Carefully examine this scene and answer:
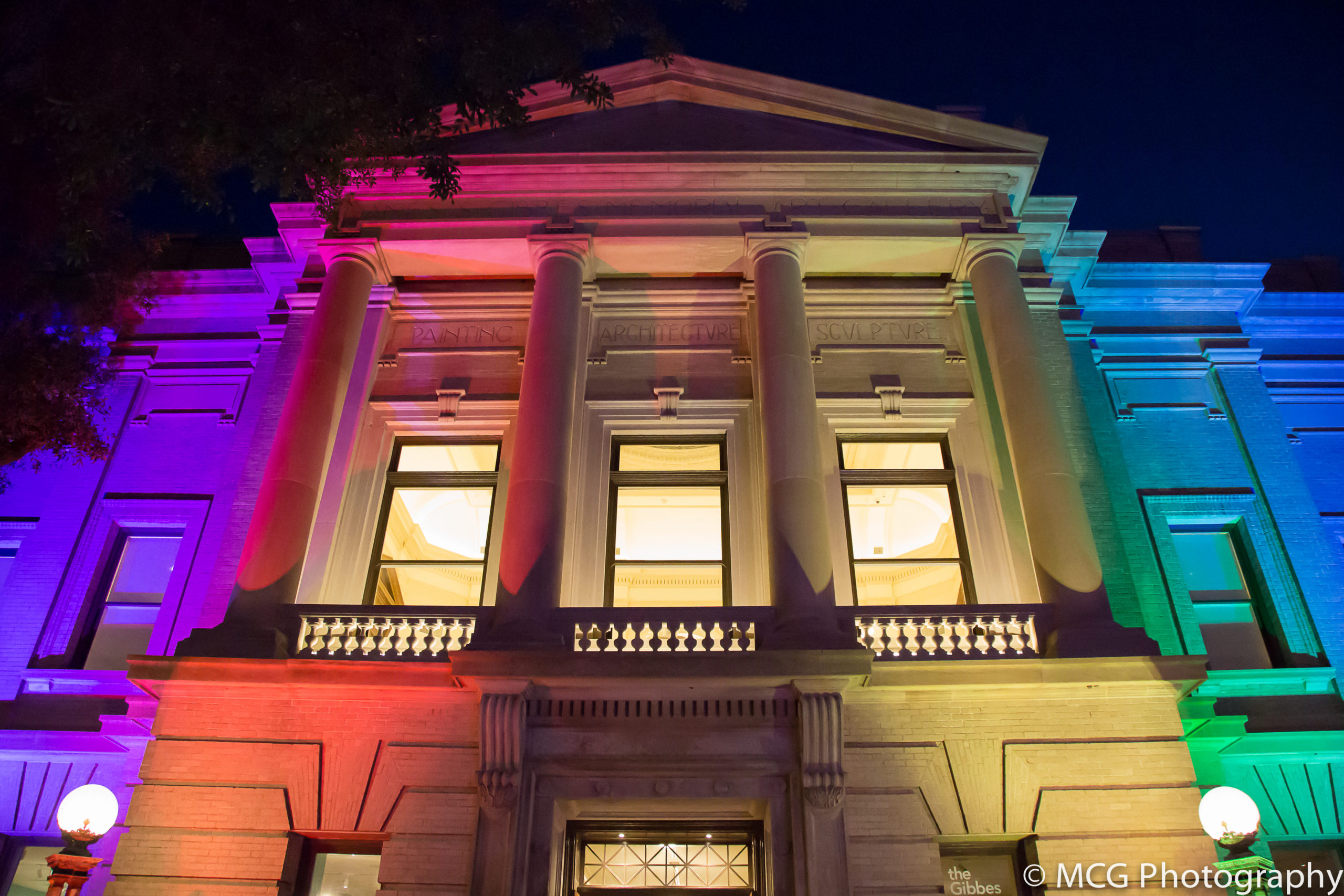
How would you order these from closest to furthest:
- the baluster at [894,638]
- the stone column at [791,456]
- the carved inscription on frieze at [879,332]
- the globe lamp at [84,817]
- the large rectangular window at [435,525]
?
the globe lamp at [84,817], the baluster at [894,638], the stone column at [791,456], the large rectangular window at [435,525], the carved inscription on frieze at [879,332]

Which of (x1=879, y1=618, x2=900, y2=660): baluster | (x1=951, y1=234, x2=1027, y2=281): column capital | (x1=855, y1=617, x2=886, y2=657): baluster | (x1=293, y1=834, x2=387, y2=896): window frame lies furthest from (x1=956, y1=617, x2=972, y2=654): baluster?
(x1=293, y1=834, x2=387, y2=896): window frame

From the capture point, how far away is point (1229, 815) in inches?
300

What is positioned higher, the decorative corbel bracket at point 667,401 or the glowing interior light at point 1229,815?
the decorative corbel bracket at point 667,401

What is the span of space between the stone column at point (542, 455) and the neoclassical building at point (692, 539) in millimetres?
56

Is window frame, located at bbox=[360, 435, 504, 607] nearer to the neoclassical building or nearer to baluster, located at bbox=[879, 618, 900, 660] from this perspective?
the neoclassical building

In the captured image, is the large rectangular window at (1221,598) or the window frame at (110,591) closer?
the large rectangular window at (1221,598)

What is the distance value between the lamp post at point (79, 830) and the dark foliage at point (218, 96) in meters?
5.29

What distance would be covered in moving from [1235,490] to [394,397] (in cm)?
1148

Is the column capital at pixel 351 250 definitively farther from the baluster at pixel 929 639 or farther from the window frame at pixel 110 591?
the baluster at pixel 929 639

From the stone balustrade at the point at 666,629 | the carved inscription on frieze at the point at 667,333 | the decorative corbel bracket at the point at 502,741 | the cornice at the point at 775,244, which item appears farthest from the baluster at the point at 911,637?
the cornice at the point at 775,244

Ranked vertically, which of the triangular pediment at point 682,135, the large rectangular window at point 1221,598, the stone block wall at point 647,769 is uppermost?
the triangular pediment at point 682,135

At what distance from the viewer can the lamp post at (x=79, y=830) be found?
687 cm

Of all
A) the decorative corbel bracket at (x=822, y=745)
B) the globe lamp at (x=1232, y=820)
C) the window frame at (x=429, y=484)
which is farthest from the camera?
the window frame at (x=429, y=484)

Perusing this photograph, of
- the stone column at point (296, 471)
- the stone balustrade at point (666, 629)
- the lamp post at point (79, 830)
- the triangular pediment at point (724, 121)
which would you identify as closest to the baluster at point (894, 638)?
the stone balustrade at point (666, 629)
